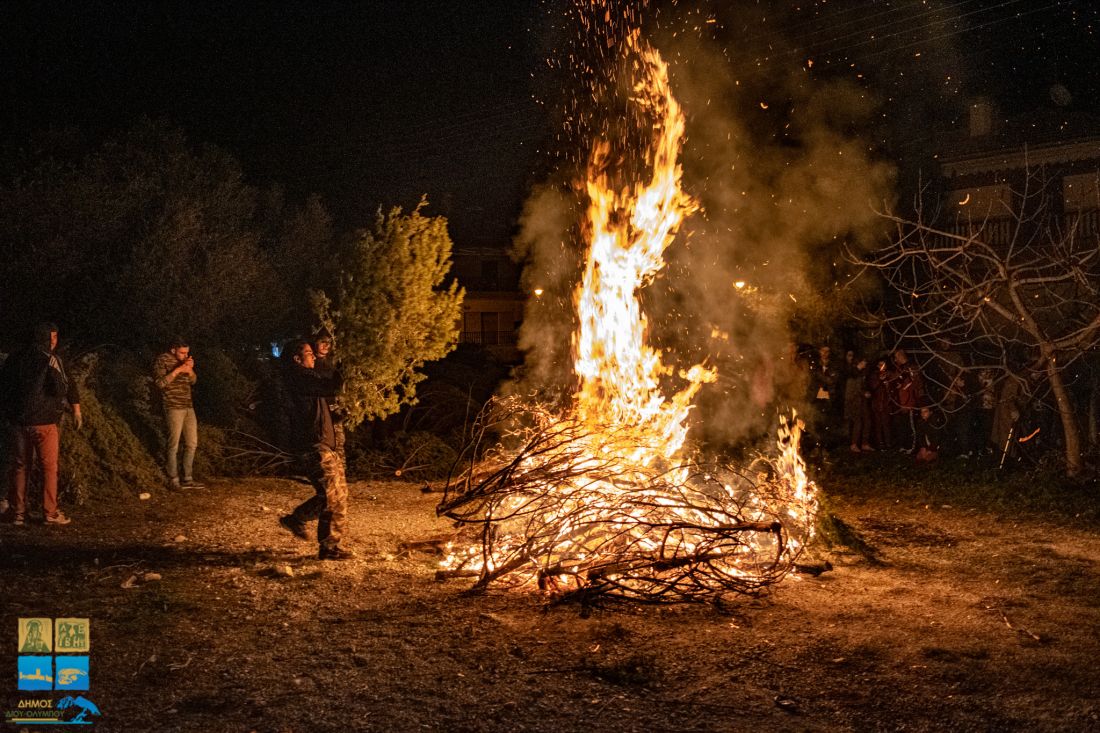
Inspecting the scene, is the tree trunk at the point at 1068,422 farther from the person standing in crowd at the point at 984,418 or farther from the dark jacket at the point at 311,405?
the dark jacket at the point at 311,405

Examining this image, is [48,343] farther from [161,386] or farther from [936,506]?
[936,506]

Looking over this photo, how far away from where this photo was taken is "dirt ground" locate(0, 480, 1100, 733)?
4.51 metres

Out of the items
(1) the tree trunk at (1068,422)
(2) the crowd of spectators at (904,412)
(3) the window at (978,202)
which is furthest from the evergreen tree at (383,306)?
(3) the window at (978,202)

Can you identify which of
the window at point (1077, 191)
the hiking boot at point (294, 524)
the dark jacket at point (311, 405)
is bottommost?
the hiking boot at point (294, 524)

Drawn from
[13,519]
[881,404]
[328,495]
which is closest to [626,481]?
[328,495]

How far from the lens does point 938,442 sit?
14750 mm

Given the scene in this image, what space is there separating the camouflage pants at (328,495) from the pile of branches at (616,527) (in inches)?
→ 35.8

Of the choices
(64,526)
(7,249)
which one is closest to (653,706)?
(64,526)

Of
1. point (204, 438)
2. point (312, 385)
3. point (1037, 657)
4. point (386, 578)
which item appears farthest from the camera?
point (204, 438)

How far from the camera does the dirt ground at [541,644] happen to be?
4508mm

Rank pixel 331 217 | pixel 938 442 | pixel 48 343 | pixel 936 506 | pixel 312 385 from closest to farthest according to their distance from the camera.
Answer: pixel 312 385
pixel 48 343
pixel 936 506
pixel 938 442
pixel 331 217

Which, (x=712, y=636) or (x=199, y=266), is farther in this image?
(x=199, y=266)

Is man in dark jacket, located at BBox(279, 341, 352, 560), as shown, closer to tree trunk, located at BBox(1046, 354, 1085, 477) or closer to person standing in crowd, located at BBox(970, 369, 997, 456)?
tree trunk, located at BBox(1046, 354, 1085, 477)

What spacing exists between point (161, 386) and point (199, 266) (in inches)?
178
